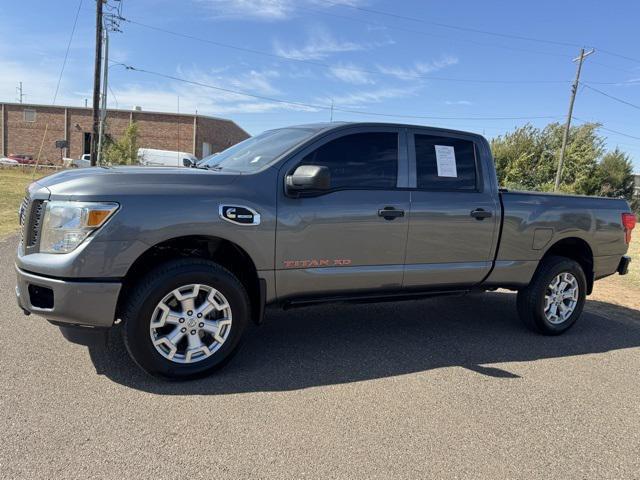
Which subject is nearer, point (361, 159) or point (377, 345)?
point (361, 159)

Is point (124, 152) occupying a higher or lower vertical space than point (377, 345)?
higher

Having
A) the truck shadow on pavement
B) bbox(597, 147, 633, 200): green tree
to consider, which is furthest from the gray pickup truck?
bbox(597, 147, 633, 200): green tree

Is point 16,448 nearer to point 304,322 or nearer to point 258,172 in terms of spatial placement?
point 258,172

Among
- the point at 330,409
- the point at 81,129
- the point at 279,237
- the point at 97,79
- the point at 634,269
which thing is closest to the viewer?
the point at 330,409

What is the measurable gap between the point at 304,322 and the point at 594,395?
2672 millimetres

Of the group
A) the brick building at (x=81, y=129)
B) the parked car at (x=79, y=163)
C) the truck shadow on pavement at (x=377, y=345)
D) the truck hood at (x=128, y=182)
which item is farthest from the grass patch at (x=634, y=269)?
the brick building at (x=81, y=129)

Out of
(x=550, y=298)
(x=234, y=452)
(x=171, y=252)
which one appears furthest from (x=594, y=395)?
(x=171, y=252)

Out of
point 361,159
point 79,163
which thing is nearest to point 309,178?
point 361,159

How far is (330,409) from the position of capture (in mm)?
3434

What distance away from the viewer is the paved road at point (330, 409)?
2809 millimetres

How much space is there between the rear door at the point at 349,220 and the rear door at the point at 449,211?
15cm

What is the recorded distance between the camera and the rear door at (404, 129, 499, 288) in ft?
14.8

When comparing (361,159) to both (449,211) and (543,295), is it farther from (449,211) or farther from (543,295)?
(543,295)

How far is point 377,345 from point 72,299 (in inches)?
103
